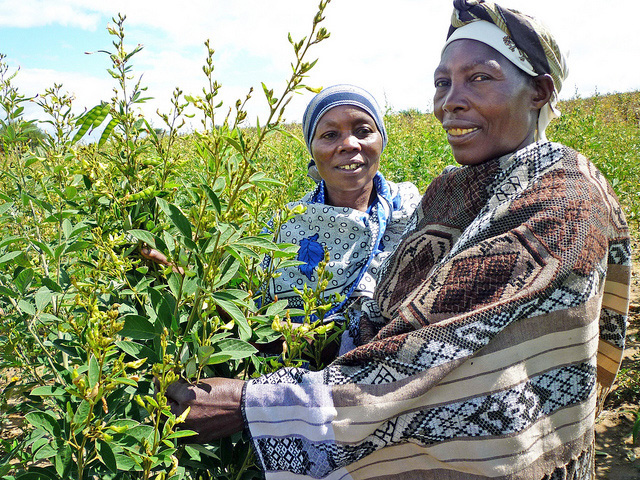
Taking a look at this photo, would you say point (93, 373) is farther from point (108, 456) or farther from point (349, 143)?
point (349, 143)

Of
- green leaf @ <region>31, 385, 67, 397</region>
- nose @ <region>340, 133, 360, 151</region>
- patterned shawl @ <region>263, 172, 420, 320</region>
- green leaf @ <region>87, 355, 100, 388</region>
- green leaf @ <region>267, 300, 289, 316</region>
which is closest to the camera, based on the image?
green leaf @ <region>87, 355, 100, 388</region>

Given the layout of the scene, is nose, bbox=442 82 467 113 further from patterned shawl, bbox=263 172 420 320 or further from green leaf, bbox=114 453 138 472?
green leaf, bbox=114 453 138 472

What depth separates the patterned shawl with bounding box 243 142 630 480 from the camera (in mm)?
1126

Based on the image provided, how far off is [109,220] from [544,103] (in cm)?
128

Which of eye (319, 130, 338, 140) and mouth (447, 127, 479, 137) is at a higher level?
eye (319, 130, 338, 140)

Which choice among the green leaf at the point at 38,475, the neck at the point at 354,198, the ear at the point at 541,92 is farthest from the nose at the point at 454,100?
the green leaf at the point at 38,475

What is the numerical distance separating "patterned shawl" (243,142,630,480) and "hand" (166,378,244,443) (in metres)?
0.04

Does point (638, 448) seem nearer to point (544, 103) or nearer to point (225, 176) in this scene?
point (544, 103)

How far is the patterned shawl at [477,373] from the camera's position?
1.13 meters

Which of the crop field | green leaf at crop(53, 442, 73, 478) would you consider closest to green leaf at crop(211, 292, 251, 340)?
the crop field

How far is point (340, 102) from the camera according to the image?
8.13ft

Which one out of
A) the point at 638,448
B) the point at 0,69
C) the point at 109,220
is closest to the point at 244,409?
the point at 109,220

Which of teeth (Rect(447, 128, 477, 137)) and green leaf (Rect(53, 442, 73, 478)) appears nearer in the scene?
green leaf (Rect(53, 442, 73, 478))

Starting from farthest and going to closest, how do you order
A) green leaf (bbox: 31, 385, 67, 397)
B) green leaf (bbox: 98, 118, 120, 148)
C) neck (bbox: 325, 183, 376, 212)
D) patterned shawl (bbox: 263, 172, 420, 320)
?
neck (bbox: 325, 183, 376, 212) < patterned shawl (bbox: 263, 172, 420, 320) < green leaf (bbox: 98, 118, 120, 148) < green leaf (bbox: 31, 385, 67, 397)
